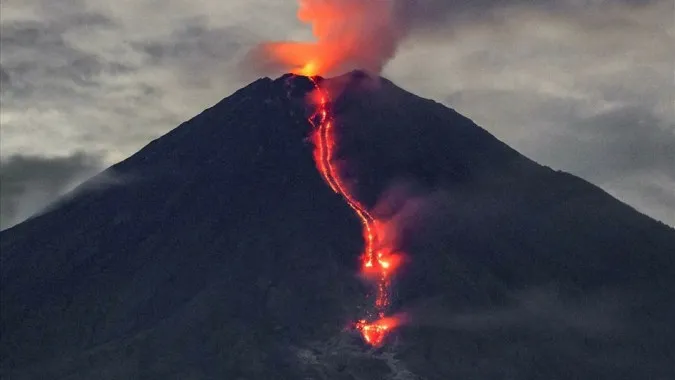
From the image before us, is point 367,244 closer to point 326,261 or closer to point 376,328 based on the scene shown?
point 326,261

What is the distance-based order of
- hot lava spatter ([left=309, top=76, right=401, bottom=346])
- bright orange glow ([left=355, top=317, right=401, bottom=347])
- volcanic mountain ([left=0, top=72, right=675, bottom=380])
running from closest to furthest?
bright orange glow ([left=355, top=317, right=401, bottom=347])
volcanic mountain ([left=0, top=72, right=675, bottom=380])
hot lava spatter ([left=309, top=76, right=401, bottom=346])

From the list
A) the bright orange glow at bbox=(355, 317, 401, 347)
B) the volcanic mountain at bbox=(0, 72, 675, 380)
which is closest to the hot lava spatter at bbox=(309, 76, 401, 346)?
the bright orange glow at bbox=(355, 317, 401, 347)

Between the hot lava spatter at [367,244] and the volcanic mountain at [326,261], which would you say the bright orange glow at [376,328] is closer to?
the hot lava spatter at [367,244]

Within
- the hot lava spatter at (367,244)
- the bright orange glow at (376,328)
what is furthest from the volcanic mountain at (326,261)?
the hot lava spatter at (367,244)

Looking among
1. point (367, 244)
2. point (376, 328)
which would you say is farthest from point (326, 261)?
point (376, 328)

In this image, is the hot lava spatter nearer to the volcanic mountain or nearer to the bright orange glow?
the bright orange glow
